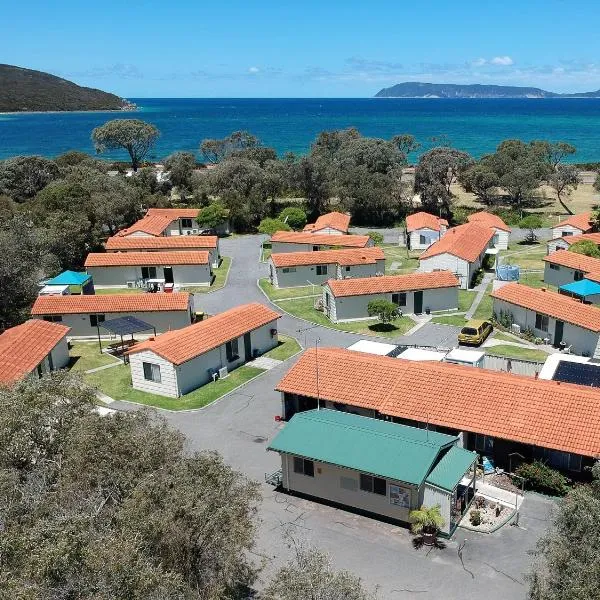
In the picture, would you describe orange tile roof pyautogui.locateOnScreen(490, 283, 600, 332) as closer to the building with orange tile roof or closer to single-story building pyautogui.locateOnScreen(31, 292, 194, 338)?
the building with orange tile roof

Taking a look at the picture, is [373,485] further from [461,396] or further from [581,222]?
[581,222]

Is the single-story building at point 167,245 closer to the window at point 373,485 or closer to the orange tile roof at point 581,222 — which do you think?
the orange tile roof at point 581,222

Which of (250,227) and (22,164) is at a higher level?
(22,164)

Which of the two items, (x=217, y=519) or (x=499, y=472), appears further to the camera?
(x=499, y=472)

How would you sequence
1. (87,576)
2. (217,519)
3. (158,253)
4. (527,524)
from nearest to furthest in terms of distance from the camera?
(87,576), (217,519), (527,524), (158,253)

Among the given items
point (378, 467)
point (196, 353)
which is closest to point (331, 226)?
point (196, 353)

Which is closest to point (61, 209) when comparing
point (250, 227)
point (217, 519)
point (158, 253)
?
point (158, 253)

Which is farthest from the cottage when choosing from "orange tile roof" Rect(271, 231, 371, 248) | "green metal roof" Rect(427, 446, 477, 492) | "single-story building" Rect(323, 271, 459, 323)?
"green metal roof" Rect(427, 446, 477, 492)

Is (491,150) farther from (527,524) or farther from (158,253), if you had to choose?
(527,524)
